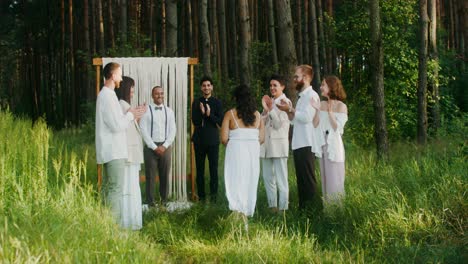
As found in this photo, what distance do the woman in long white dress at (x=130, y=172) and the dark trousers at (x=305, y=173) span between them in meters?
2.14

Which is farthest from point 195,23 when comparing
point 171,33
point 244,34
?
point 171,33

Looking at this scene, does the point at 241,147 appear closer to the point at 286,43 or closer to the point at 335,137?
the point at 335,137

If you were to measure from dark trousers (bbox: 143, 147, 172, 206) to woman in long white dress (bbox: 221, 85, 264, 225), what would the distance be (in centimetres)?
222

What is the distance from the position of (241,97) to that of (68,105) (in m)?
30.7

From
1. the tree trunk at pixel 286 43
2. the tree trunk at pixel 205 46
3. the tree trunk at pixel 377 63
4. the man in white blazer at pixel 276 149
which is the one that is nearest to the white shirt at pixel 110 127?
the man in white blazer at pixel 276 149

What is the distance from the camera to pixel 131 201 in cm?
902

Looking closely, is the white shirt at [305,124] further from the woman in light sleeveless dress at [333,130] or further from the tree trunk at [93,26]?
the tree trunk at [93,26]

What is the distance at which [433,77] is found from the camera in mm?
19141

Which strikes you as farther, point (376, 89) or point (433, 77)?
point (433, 77)

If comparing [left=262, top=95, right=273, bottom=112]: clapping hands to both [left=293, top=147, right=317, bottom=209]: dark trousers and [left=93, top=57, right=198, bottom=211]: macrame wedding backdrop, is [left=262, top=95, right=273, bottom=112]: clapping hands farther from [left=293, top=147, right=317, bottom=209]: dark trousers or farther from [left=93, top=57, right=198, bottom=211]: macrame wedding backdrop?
[left=93, top=57, right=198, bottom=211]: macrame wedding backdrop

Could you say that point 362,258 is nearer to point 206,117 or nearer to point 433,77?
point 206,117

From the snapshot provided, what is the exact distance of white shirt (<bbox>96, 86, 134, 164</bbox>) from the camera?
8.35 metres

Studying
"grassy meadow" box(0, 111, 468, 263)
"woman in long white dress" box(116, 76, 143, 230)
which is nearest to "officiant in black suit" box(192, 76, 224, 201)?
"grassy meadow" box(0, 111, 468, 263)

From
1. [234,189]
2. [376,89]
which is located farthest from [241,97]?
[376,89]
